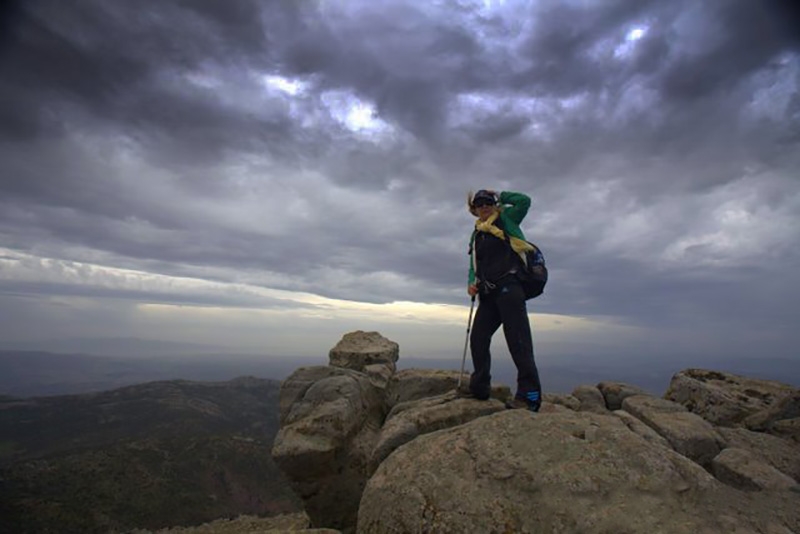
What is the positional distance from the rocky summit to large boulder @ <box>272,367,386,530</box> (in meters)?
0.04

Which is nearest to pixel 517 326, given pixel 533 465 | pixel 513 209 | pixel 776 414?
pixel 513 209

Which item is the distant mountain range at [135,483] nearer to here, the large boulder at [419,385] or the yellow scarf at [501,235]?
the large boulder at [419,385]

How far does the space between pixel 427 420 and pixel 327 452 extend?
3.70 meters

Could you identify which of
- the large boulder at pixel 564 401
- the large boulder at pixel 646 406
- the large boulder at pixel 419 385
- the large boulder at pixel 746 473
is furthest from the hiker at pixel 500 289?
the large boulder at pixel 646 406

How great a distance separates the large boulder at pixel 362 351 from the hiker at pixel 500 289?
786 centimetres

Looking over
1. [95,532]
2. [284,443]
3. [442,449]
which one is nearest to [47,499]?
[95,532]

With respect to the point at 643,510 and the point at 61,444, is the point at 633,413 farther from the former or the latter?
the point at 61,444

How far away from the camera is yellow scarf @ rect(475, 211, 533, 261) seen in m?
10.4

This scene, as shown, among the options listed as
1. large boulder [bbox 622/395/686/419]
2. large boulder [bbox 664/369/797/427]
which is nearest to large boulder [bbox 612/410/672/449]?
large boulder [bbox 622/395/686/419]

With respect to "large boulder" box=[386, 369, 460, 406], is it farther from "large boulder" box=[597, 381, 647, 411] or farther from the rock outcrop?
"large boulder" box=[597, 381, 647, 411]

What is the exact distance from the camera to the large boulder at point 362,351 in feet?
60.9

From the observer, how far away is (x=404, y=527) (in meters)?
6.97

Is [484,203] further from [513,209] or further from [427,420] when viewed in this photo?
[427,420]

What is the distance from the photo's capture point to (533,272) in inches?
408
